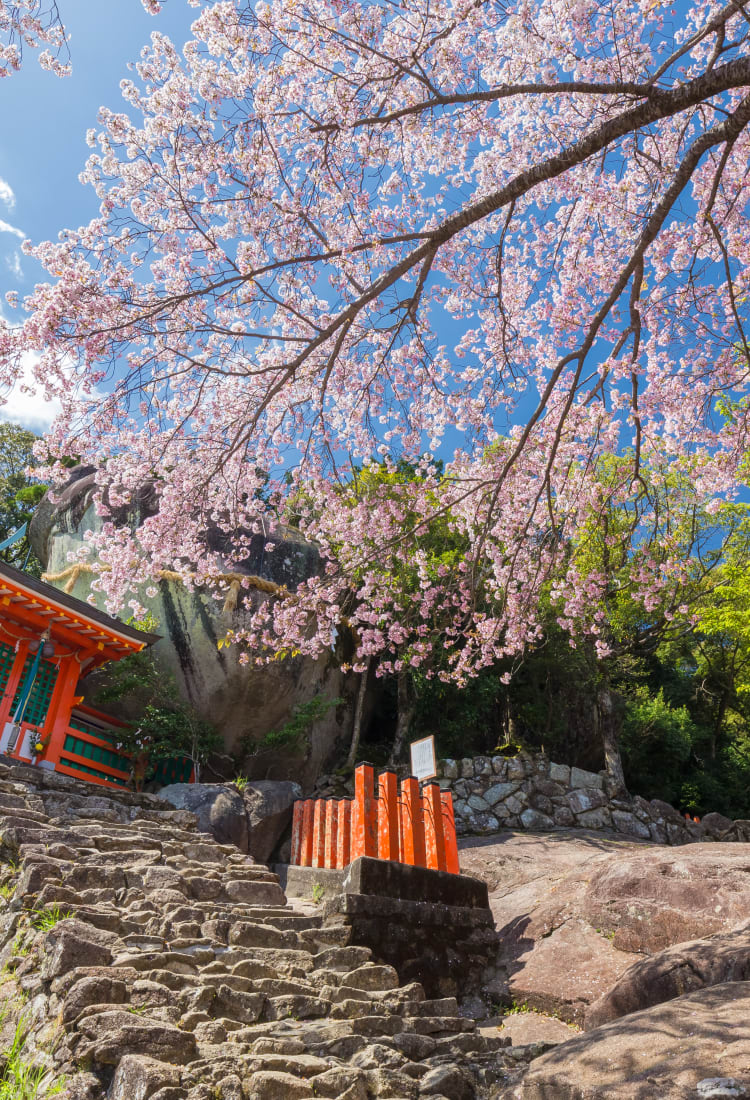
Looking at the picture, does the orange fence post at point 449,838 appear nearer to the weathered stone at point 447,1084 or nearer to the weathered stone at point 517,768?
the weathered stone at point 447,1084

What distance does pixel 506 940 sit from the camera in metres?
7.19

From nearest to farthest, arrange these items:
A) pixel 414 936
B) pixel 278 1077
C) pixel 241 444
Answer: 1. pixel 278 1077
2. pixel 414 936
3. pixel 241 444

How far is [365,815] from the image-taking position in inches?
283

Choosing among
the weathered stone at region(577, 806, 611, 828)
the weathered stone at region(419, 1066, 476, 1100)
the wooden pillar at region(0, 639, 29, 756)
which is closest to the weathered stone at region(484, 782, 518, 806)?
the weathered stone at region(577, 806, 611, 828)

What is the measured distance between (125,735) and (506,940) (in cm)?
794

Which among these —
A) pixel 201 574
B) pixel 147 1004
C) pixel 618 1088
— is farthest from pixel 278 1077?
pixel 201 574

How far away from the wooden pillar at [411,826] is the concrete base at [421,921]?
0.38 meters

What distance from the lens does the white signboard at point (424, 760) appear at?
26.1 feet

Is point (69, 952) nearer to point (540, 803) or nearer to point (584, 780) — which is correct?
point (540, 803)

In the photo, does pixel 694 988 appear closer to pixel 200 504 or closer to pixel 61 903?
pixel 61 903

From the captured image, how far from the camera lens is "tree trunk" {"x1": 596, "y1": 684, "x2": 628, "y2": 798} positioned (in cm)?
1398

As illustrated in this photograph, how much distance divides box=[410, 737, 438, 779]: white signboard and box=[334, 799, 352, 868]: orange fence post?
0.87 metres

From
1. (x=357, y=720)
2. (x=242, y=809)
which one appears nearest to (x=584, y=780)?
(x=357, y=720)

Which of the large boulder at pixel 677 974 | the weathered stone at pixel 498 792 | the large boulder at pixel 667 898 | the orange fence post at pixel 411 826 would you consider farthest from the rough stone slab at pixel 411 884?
the weathered stone at pixel 498 792
